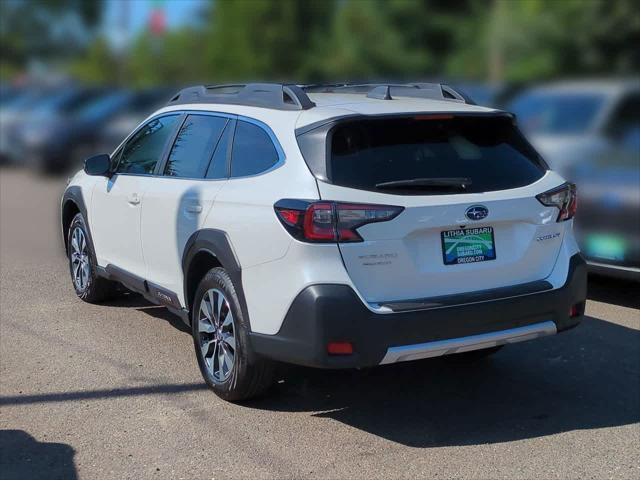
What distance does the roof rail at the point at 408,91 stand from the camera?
5.18 metres

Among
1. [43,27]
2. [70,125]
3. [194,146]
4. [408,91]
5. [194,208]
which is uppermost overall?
[408,91]

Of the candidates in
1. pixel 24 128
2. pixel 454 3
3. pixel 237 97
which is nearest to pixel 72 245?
pixel 237 97

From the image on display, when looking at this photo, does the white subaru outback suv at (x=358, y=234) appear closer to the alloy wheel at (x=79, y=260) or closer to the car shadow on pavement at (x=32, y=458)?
the car shadow on pavement at (x=32, y=458)

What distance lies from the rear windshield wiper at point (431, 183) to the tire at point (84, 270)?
3092 millimetres

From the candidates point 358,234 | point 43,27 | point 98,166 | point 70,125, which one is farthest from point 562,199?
point 43,27

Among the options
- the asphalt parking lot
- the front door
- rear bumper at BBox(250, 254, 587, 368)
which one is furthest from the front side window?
rear bumper at BBox(250, 254, 587, 368)

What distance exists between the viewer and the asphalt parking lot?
4215 millimetres

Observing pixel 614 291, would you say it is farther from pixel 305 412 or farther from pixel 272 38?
pixel 272 38

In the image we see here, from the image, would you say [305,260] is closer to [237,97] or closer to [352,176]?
[352,176]

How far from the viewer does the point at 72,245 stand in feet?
23.4

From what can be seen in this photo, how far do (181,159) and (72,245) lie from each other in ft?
6.80

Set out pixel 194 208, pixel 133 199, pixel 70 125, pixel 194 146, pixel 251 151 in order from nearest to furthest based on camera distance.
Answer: pixel 251 151
pixel 194 208
pixel 194 146
pixel 133 199
pixel 70 125

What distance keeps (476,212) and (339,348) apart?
3.23ft

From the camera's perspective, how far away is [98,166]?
20.7 ft
